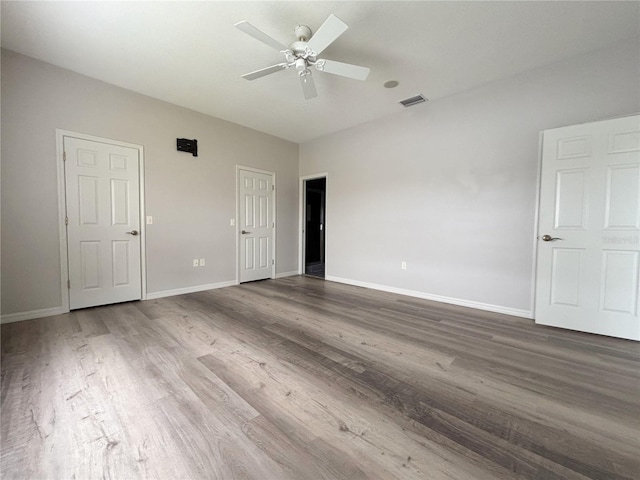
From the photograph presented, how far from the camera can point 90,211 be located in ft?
10.2

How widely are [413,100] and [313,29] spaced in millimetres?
1839

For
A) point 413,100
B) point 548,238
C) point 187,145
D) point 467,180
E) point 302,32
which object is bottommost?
point 548,238

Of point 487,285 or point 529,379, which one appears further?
point 487,285

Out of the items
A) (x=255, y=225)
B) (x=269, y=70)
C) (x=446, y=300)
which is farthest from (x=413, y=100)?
(x=255, y=225)

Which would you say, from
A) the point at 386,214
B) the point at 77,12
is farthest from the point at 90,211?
the point at 386,214

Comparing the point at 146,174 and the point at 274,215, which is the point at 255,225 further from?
the point at 146,174

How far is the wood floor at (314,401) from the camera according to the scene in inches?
44.1

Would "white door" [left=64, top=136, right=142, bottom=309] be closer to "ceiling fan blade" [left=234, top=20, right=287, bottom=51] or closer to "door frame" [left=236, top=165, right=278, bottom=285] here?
"door frame" [left=236, top=165, right=278, bottom=285]

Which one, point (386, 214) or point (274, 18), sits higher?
point (274, 18)

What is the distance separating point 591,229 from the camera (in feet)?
8.28

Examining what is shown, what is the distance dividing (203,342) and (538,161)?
3964mm

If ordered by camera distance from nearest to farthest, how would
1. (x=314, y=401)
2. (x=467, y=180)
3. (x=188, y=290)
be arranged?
1. (x=314, y=401)
2. (x=467, y=180)
3. (x=188, y=290)

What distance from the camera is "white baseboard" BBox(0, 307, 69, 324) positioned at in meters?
2.64

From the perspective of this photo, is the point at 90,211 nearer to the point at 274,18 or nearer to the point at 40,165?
the point at 40,165
